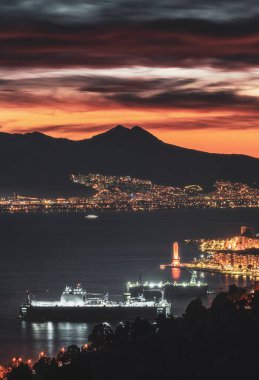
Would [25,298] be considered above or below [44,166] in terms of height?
below

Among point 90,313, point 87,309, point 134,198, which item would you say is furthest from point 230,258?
point 134,198

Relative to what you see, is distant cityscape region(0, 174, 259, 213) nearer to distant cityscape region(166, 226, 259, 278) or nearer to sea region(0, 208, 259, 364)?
sea region(0, 208, 259, 364)

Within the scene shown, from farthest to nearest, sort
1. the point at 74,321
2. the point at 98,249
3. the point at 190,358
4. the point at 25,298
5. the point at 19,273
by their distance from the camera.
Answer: the point at 98,249
the point at 19,273
the point at 25,298
the point at 74,321
the point at 190,358

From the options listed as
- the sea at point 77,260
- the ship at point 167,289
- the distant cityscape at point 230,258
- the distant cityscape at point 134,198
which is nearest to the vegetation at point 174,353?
the sea at point 77,260

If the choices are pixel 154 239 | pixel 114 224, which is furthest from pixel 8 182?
pixel 154 239

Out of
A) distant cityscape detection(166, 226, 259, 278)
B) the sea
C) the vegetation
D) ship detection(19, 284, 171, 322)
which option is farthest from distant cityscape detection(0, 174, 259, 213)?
the vegetation

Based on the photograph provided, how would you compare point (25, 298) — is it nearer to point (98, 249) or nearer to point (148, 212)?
point (98, 249)
